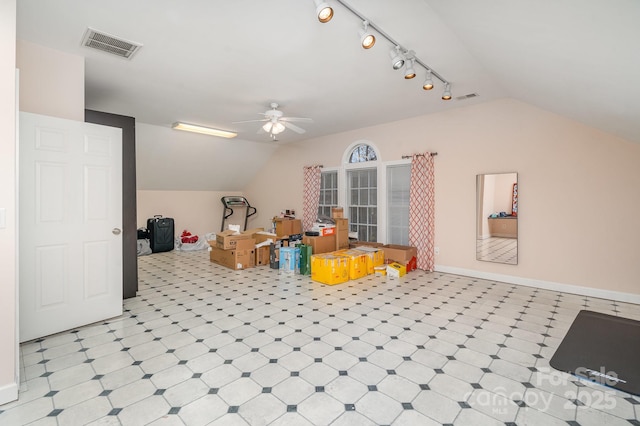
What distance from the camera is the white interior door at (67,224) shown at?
9.23 ft

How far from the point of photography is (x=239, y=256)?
19.0 feet

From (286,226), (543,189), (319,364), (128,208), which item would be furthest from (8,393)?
(543,189)

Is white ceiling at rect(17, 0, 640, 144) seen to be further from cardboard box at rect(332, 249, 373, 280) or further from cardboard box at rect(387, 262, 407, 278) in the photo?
cardboard box at rect(387, 262, 407, 278)

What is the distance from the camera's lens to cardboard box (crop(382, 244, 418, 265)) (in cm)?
550

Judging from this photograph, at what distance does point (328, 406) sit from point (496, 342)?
1.89 metres

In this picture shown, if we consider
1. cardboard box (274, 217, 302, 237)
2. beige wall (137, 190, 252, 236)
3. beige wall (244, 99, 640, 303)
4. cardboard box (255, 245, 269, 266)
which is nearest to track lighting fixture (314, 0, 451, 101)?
beige wall (244, 99, 640, 303)

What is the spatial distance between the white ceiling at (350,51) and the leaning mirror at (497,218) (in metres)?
1.27

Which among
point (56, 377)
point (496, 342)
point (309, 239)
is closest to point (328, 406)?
point (496, 342)

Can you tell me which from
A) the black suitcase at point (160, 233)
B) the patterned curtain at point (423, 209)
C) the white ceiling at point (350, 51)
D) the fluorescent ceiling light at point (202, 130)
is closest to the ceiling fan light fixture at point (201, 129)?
the fluorescent ceiling light at point (202, 130)

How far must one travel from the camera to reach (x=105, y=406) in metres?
2.03

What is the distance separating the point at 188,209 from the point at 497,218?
7.69m

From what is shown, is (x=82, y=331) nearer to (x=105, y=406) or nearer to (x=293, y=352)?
(x=105, y=406)

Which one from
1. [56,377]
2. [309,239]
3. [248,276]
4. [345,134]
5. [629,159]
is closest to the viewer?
[56,377]

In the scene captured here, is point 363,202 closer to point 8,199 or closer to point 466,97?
point 466,97
